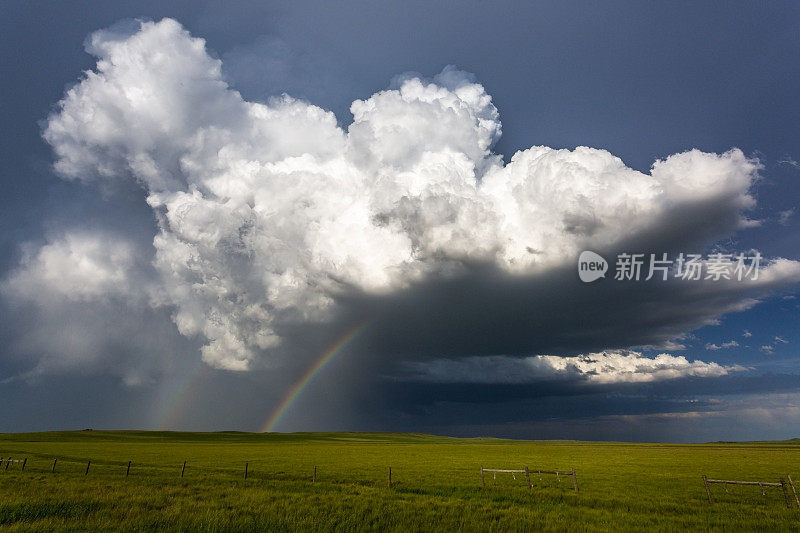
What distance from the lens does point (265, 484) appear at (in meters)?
31.2

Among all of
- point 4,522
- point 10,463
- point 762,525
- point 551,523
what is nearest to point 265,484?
point 4,522

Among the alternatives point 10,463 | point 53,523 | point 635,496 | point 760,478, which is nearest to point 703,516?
point 635,496

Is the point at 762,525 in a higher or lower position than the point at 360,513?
higher

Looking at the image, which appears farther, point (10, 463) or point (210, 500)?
point (10, 463)

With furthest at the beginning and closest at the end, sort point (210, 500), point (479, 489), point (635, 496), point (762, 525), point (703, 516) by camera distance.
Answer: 1. point (479, 489)
2. point (635, 496)
3. point (210, 500)
4. point (703, 516)
5. point (762, 525)

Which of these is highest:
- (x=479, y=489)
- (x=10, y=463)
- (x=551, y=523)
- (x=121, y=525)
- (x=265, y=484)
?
(x=551, y=523)

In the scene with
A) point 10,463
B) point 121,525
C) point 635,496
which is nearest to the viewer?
point 121,525

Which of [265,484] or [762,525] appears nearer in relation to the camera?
[762,525]

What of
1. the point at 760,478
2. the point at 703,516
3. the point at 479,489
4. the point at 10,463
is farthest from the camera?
the point at 10,463

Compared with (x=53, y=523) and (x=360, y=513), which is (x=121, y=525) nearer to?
(x=53, y=523)

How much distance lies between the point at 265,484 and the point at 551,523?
21.4 metres

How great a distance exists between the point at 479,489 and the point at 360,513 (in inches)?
497

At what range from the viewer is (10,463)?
145 ft

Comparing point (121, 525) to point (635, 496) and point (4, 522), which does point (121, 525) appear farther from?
point (635, 496)
